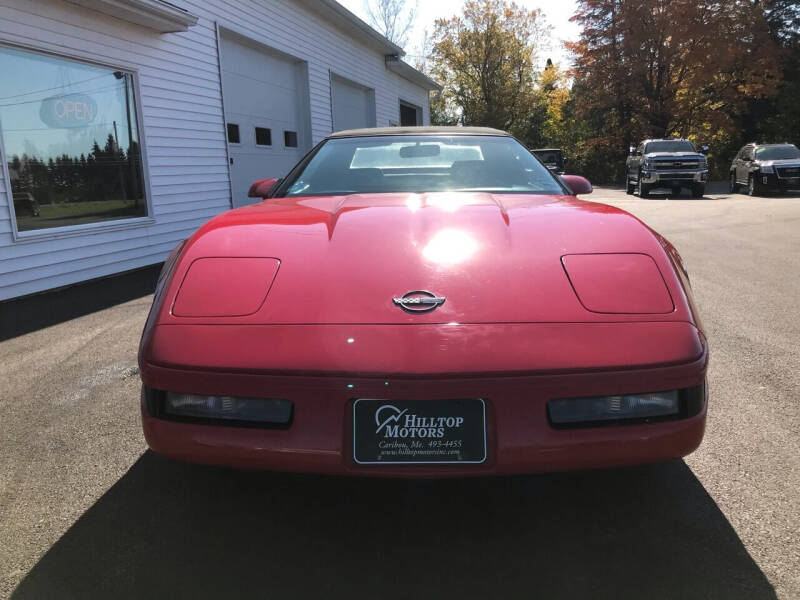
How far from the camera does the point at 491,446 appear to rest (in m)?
1.64

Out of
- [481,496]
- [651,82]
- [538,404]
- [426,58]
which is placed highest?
[426,58]

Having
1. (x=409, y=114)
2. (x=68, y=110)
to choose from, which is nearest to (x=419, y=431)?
(x=68, y=110)

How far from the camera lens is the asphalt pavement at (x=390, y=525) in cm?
172

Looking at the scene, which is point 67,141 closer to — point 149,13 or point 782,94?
point 149,13

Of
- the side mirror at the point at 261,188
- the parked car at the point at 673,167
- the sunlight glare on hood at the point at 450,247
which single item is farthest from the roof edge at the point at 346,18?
the sunlight glare on hood at the point at 450,247

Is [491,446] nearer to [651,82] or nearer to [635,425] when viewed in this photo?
[635,425]

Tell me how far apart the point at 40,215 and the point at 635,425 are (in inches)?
244

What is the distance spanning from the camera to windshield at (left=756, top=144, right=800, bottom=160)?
18594mm

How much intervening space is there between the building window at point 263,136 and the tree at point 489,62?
3222 cm

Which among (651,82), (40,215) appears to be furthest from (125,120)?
(651,82)

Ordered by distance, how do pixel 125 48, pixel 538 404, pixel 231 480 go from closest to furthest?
pixel 538 404 < pixel 231 480 < pixel 125 48

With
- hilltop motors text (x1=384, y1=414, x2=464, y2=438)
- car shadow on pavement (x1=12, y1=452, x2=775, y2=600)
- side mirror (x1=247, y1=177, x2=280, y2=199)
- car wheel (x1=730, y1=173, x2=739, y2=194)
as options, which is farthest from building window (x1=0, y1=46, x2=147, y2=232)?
car wheel (x1=730, y1=173, x2=739, y2=194)

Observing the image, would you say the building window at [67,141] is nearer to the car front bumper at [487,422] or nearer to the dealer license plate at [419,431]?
the car front bumper at [487,422]

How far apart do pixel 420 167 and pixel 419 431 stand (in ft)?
5.89
